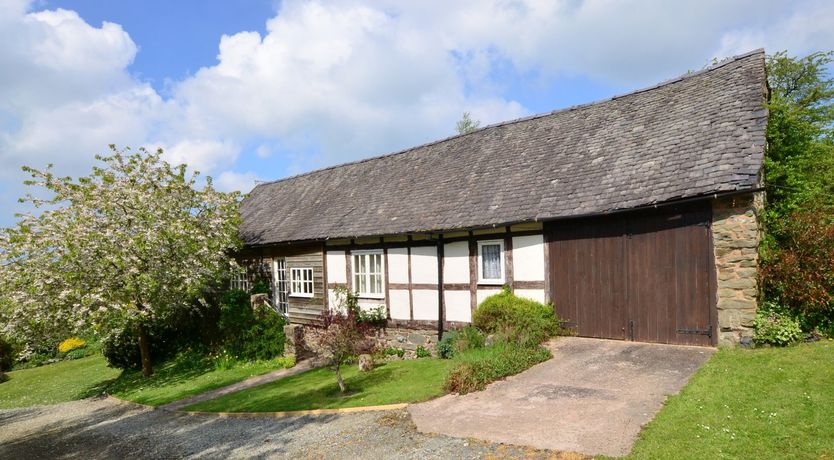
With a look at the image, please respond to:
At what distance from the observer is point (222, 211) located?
17.1 metres

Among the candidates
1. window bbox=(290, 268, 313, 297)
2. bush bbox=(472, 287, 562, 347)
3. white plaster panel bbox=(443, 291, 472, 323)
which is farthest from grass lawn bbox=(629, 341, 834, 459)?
window bbox=(290, 268, 313, 297)

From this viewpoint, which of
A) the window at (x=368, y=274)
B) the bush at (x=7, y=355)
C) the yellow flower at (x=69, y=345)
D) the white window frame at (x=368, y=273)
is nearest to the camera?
the white window frame at (x=368, y=273)

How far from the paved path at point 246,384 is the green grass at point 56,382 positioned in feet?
17.8

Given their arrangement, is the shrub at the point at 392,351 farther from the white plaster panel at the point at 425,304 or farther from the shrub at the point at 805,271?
the shrub at the point at 805,271

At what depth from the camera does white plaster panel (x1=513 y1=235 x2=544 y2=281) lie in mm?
11945

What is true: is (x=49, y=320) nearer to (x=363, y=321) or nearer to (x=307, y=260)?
(x=307, y=260)

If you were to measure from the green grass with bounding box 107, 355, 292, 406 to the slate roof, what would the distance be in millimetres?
4391

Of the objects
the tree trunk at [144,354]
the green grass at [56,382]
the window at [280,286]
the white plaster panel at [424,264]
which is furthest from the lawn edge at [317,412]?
the green grass at [56,382]

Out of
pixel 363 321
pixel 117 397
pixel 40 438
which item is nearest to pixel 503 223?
pixel 363 321

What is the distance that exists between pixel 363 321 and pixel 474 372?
585 cm

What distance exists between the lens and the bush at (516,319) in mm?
10953

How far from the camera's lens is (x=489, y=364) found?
9.73 metres

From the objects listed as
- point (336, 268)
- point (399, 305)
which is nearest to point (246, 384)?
point (336, 268)

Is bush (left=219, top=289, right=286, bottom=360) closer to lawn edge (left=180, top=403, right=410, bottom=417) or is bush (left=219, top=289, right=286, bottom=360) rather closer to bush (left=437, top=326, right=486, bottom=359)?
lawn edge (left=180, top=403, right=410, bottom=417)
